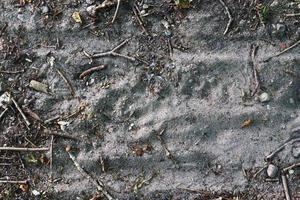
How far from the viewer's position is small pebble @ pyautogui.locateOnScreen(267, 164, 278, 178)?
294 centimetres

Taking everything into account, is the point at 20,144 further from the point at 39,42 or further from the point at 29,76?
the point at 39,42

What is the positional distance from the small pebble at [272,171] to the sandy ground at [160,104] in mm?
24

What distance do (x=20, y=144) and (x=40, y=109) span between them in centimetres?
22

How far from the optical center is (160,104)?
121 inches

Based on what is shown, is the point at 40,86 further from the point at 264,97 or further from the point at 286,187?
the point at 286,187

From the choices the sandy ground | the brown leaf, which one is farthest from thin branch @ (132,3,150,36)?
the brown leaf

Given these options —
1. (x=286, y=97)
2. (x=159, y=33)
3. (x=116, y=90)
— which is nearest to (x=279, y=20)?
(x=286, y=97)

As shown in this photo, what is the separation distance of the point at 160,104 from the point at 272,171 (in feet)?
2.21

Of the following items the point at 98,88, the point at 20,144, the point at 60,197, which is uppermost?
the point at 98,88

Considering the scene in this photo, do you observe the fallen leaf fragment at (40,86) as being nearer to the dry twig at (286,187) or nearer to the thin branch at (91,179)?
the thin branch at (91,179)

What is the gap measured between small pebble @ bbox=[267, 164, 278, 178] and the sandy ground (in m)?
0.02

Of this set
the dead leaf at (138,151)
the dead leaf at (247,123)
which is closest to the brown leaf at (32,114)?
the dead leaf at (138,151)

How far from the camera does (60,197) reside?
9.97ft

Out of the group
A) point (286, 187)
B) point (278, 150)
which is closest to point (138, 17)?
point (278, 150)
